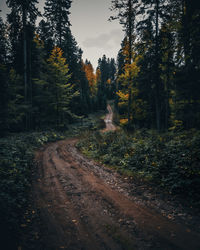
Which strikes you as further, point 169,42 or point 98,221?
point 169,42

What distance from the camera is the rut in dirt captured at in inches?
141

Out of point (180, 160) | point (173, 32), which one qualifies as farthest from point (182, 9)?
point (180, 160)

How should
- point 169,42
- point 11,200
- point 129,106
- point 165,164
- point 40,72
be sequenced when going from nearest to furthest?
point 11,200 < point 165,164 < point 169,42 < point 129,106 < point 40,72

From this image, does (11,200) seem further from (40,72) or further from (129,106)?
(40,72)

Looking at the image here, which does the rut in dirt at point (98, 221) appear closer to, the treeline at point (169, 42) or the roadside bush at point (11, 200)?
the roadside bush at point (11, 200)

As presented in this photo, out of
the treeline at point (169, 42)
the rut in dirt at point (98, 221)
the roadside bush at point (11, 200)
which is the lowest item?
the rut in dirt at point (98, 221)

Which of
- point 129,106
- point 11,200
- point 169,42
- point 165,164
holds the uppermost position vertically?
point 169,42

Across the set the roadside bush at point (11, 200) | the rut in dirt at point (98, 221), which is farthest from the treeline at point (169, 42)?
the roadside bush at point (11, 200)

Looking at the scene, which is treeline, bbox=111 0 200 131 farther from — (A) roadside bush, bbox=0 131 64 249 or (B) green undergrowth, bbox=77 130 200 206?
(A) roadside bush, bbox=0 131 64 249

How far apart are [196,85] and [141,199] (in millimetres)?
11577

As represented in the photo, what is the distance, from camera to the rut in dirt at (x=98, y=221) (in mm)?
3590

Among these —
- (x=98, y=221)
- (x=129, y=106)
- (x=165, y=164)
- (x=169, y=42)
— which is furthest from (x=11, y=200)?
(x=169, y=42)

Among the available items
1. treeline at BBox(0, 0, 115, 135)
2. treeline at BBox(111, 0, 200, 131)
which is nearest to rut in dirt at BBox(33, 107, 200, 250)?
treeline at BBox(111, 0, 200, 131)

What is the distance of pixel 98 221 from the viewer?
4.49 metres
